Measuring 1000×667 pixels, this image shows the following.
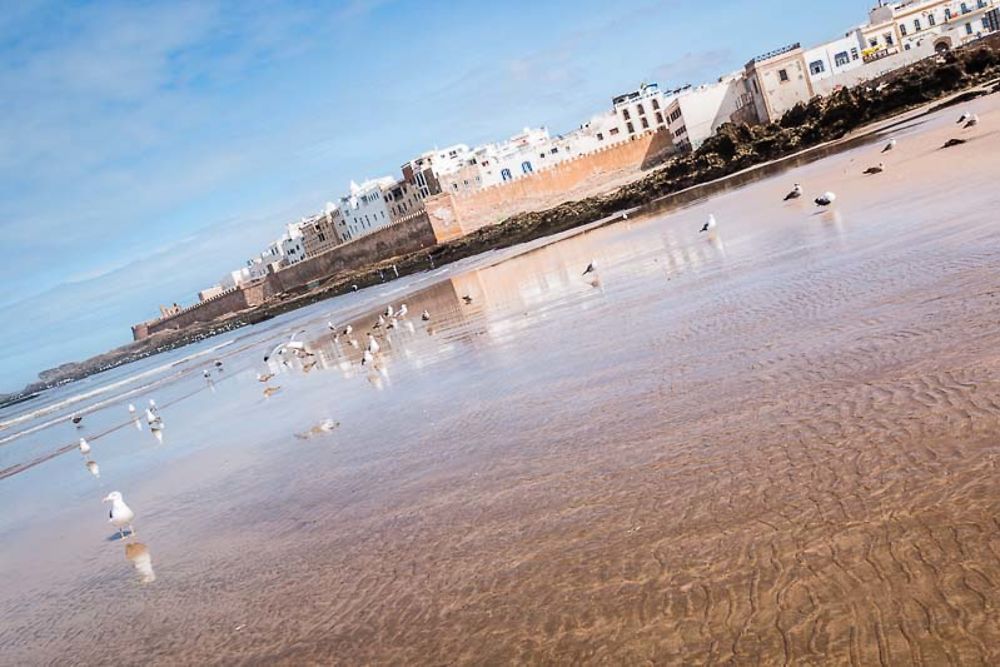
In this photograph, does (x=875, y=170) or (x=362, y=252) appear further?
(x=362, y=252)

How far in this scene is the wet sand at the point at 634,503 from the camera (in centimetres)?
265

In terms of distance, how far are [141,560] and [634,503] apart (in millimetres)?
4435

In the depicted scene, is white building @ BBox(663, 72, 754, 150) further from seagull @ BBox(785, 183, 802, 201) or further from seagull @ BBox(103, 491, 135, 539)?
seagull @ BBox(103, 491, 135, 539)

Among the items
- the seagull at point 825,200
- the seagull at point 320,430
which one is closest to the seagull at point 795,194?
the seagull at point 825,200

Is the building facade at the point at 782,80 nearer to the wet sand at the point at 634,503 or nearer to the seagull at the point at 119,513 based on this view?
the wet sand at the point at 634,503

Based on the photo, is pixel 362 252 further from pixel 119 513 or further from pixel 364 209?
pixel 119 513

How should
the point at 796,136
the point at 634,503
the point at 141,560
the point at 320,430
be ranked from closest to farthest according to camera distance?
1. the point at 634,503
2. the point at 141,560
3. the point at 320,430
4. the point at 796,136

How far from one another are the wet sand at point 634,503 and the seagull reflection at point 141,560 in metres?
0.05

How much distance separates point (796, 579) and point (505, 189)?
2974 inches

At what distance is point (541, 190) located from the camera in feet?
255

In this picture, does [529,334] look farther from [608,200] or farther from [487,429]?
[608,200]

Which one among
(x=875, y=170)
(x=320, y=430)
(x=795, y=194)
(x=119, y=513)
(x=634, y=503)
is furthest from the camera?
(x=795, y=194)

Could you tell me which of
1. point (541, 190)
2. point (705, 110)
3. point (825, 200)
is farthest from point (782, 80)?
point (825, 200)

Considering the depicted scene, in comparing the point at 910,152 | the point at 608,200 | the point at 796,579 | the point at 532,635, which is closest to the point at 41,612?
the point at 532,635
